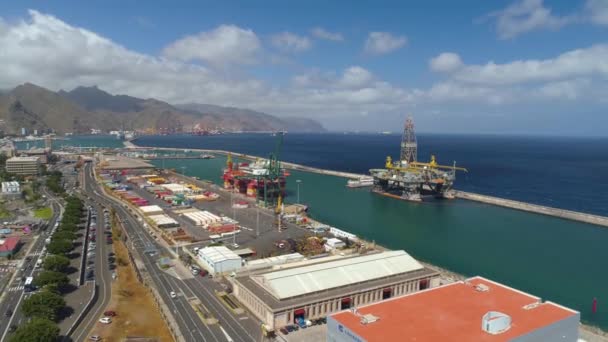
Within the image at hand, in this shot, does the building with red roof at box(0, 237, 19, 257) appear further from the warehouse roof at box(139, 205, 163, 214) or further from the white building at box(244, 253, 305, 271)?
the white building at box(244, 253, 305, 271)

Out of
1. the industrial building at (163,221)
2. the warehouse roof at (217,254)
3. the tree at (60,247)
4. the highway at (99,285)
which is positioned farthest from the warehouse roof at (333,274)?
the industrial building at (163,221)

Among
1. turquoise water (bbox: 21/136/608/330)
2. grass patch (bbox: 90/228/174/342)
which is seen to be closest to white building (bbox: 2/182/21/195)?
turquoise water (bbox: 21/136/608/330)

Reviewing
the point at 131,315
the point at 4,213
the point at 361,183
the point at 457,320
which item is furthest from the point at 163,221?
the point at 361,183

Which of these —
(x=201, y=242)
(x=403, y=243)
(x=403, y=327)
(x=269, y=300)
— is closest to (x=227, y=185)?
(x=201, y=242)

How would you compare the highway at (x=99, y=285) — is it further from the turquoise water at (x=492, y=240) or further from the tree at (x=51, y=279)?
the turquoise water at (x=492, y=240)

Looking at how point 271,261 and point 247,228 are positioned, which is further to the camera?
point 247,228

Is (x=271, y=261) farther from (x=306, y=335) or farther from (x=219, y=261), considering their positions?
(x=306, y=335)

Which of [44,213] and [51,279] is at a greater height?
[51,279]
